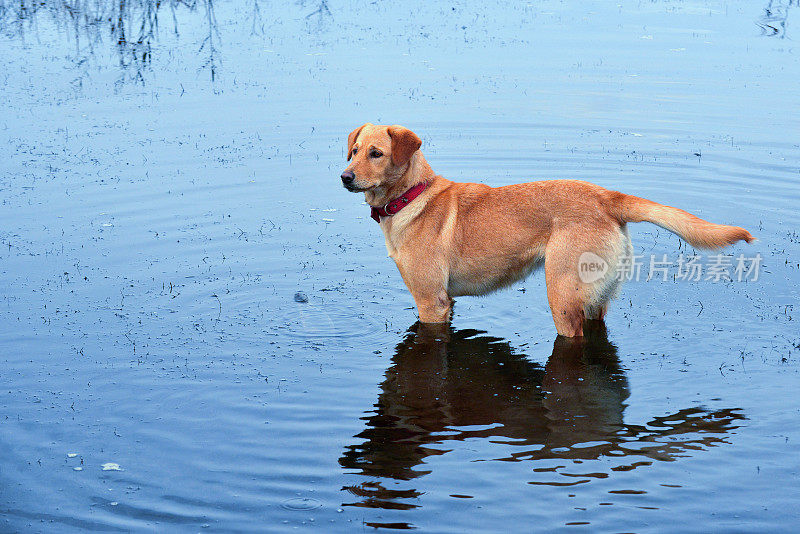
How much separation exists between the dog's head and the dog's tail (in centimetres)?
174

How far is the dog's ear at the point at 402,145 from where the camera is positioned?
707cm

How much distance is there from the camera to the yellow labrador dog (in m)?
6.68

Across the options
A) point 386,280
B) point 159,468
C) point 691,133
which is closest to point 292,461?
point 159,468

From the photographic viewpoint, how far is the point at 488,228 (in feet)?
23.3

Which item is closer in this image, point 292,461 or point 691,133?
point 292,461

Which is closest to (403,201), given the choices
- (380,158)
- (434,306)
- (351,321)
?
(380,158)

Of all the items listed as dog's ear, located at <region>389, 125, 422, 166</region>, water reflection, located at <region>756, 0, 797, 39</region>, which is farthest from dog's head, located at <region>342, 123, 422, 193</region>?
water reflection, located at <region>756, 0, 797, 39</region>

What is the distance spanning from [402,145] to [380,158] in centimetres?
21

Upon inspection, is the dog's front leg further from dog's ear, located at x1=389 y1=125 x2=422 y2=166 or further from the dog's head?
dog's ear, located at x1=389 y1=125 x2=422 y2=166

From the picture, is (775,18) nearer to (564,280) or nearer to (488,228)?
(488,228)

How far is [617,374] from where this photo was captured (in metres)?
→ 6.86

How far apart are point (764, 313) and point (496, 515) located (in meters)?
3.97

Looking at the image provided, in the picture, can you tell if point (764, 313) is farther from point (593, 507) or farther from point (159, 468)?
point (159, 468)

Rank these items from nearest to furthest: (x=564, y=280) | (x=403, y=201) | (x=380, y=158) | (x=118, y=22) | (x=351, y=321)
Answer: (x=564, y=280) → (x=380, y=158) → (x=403, y=201) → (x=351, y=321) → (x=118, y=22)
